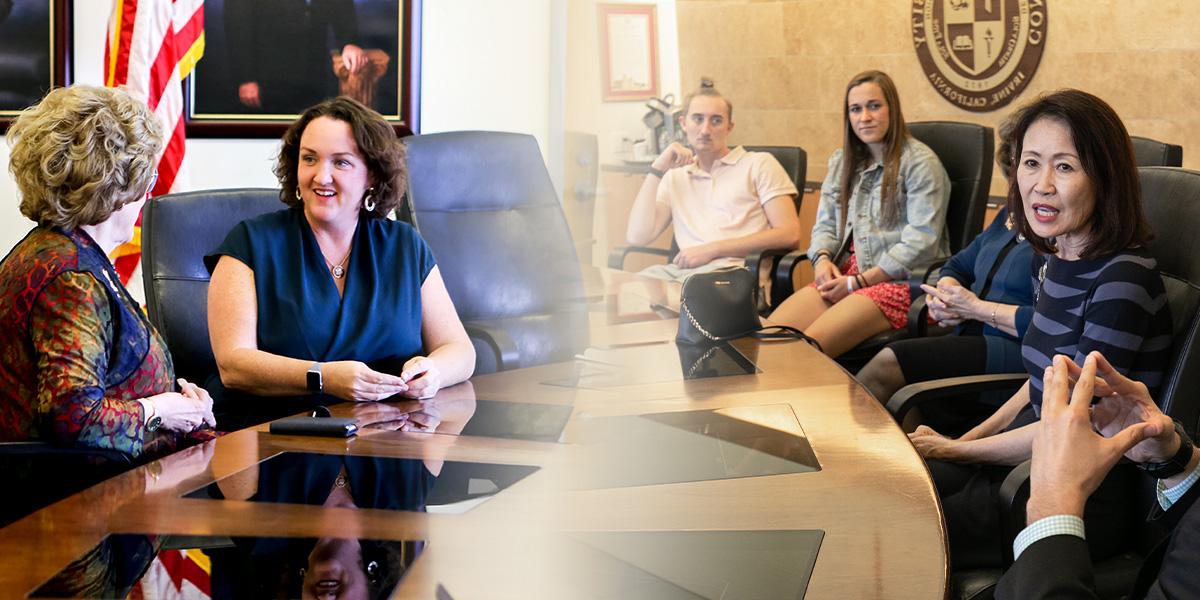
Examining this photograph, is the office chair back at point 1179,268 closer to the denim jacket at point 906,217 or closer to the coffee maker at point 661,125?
the denim jacket at point 906,217

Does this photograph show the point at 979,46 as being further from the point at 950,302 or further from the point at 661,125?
the point at 950,302

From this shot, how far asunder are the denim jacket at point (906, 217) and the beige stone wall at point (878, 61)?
89 centimetres

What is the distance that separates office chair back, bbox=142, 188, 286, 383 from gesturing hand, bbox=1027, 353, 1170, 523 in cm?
184

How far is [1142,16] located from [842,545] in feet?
11.5

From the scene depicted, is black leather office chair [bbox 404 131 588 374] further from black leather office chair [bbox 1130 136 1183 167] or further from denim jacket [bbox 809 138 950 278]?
black leather office chair [bbox 1130 136 1183 167]

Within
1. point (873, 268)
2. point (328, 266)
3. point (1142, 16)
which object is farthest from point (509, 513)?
point (1142, 16)

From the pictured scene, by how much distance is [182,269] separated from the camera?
2.64 m

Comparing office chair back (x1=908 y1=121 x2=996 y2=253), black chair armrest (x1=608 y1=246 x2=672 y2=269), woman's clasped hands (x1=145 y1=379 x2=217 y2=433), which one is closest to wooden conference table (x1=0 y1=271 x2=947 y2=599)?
woman's clasped hands (x1=145 y1=379 x2=217 y2=433)

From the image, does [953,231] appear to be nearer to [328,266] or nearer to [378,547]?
[328,266]

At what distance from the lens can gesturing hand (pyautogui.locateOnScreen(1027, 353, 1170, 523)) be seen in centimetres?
138

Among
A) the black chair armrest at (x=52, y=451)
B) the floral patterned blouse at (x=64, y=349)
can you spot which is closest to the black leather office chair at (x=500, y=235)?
the floral patterned blouse at (x=64, y=349)

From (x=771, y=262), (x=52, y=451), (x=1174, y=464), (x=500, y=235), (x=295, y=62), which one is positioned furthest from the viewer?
(x=295, y=62)

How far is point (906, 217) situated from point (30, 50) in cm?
305

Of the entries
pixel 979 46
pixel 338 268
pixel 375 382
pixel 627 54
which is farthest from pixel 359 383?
pixel 979 46
